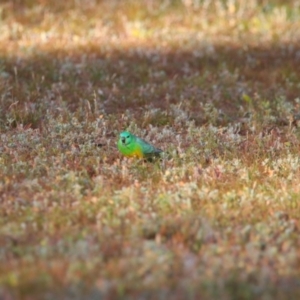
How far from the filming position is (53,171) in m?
7.70

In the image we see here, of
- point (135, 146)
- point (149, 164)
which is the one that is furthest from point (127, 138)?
point (149, 164)

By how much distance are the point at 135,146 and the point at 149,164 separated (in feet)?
0.79

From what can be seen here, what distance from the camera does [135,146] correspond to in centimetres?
827

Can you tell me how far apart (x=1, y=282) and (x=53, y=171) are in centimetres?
261

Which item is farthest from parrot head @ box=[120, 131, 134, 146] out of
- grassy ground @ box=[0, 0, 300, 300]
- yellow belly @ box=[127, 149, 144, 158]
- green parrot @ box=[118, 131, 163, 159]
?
grassy ground @ box=[0, 0, 300, 300]

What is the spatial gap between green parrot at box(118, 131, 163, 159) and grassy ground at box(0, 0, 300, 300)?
0.12 meters

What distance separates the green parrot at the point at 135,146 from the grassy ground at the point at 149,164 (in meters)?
0.12

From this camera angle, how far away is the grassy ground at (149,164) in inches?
212

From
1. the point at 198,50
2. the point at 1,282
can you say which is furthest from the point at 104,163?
the point at 198,50

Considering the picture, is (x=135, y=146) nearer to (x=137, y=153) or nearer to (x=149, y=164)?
(x=137, y=153)

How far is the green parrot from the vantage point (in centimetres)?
827

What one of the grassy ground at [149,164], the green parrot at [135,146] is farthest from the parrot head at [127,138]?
the grassy ground at [149,164]

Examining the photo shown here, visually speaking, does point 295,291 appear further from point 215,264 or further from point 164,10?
Result: point 164,10

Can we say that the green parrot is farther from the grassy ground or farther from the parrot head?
the grassy ground
